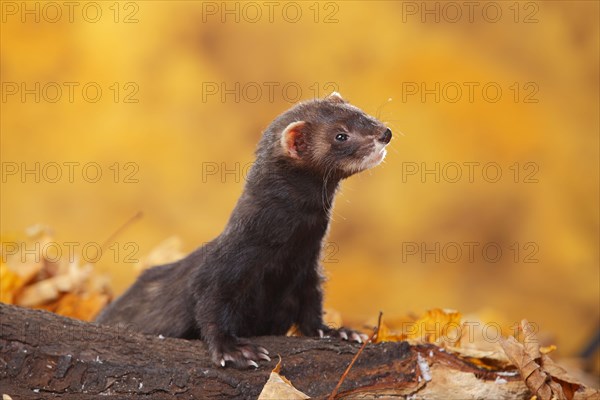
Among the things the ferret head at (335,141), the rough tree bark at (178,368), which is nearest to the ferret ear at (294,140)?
the ferret head at (335,141)

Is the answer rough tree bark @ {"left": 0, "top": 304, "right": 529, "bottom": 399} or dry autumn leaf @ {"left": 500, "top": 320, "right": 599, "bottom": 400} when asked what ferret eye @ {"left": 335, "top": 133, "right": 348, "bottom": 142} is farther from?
dry autumn leaf @ {"left": 500, "top": 320, "right": 599, "bottom": 400}

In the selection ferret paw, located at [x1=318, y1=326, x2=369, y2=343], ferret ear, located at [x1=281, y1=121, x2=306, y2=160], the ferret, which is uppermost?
ferret ear, located at [x1=281, y1=121, x2=306, y2=160]

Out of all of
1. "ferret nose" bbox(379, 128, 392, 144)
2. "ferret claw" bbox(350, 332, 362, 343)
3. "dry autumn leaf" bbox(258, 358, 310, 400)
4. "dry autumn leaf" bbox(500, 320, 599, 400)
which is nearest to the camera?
"dry autumn leaf" bbox(258, 358, 310, 400)

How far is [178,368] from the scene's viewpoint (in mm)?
2035

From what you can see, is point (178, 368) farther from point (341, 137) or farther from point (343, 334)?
point (341, 137)

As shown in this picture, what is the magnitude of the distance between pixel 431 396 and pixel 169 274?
910mm

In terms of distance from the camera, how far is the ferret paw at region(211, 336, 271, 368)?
209cm

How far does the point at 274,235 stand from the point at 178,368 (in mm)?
434

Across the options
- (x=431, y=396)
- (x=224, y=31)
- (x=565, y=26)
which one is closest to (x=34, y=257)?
(x=224, y=31)

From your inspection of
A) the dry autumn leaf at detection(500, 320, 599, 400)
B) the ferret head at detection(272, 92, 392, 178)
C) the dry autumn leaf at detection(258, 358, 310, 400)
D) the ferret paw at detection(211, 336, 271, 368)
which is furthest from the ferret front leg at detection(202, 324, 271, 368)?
the dry autumn leaf at detection(500, 320, 599, 400)

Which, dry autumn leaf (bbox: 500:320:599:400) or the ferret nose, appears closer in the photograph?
dry autumn leaf (bbox: 500:320:599:400)

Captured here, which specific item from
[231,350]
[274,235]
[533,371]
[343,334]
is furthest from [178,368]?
[533,371]

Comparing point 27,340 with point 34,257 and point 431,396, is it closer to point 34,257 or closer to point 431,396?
point 431,396

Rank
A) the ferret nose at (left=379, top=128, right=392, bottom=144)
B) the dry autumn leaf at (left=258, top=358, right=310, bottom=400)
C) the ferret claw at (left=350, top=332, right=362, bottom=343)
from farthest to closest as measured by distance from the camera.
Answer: the ferret claw at (left=350, top=332, right=362, bottom=343)
the ferret nose at (left=379, top=128, right=392, bottom=144)
the dry autumn leaf at (left=258, top=358, right=310, bottom=400)
